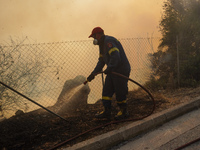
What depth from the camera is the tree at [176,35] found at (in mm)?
8586

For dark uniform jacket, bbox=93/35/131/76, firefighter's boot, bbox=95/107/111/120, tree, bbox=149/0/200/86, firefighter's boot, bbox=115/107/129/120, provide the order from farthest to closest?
tree, bbox=149/0/200/86 < firefighter's boot, bbox=95/107/111/120 < firefighter's boot, bbox=115/107/129/120 < dark uniform jacket, bbox=93/35/131/76

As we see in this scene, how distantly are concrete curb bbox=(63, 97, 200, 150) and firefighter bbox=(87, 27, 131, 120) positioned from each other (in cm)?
65

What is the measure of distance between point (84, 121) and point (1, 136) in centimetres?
158

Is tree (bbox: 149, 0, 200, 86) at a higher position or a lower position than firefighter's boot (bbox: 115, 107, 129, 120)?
higher

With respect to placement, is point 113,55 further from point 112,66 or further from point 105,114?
point 105,114

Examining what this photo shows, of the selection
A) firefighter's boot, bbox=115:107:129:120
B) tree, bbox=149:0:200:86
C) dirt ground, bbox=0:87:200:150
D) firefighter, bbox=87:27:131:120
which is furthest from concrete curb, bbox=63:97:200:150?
tree, bbox=149:0:200:86

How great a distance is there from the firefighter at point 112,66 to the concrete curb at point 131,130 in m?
0.65

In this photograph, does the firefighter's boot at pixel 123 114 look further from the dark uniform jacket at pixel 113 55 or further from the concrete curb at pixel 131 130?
the dark uniform jacket at pixel 113 55

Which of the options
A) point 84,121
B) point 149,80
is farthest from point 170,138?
point 149,80

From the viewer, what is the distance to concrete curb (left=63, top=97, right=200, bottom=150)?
10.5 feet

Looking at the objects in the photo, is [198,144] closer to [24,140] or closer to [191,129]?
[191,129]

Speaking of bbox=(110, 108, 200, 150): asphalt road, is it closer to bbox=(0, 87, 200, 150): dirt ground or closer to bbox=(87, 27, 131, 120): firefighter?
bbox=(0, 87, 200, 150): dirt ground

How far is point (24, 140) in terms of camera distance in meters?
3.74

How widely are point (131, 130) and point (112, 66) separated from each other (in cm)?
118
